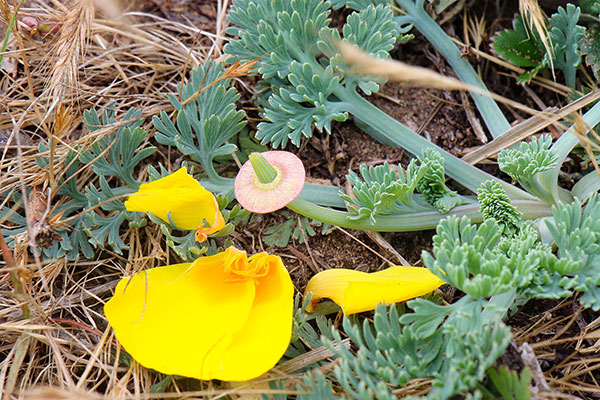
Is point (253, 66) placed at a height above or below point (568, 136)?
below

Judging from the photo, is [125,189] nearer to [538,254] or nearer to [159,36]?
[159,36]

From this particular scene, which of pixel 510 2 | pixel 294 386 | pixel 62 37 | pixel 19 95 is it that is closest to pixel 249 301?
pixel 294 386

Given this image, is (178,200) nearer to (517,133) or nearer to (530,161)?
(530,161)

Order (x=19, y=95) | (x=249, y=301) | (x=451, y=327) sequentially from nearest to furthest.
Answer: (x=451, y=327) → (x=249, y=301) → (x=19, y=95)

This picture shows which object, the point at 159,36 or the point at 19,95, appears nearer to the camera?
the point at 19,95

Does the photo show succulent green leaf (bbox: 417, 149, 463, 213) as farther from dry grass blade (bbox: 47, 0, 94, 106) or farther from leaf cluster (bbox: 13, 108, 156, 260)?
dry grass blade (bbox: 47, 0, 94, 106)

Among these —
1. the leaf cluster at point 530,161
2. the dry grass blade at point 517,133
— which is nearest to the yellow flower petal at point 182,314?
the leaf cluster at point 530,161

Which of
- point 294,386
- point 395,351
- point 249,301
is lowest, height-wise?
point 294,386
